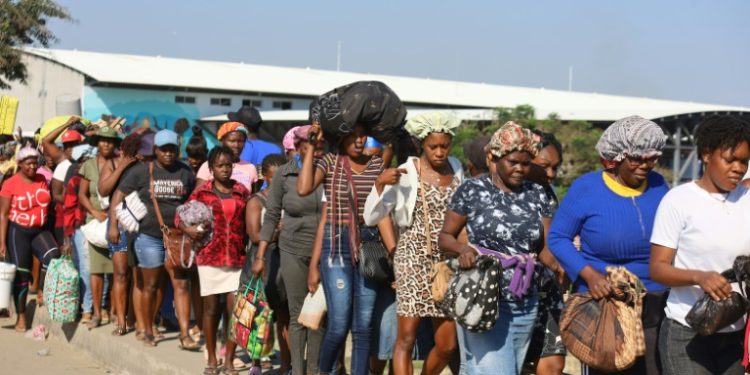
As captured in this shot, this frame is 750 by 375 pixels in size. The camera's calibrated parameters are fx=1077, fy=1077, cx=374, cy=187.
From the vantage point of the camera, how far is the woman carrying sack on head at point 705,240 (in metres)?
4.75

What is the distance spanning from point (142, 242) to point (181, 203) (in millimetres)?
533

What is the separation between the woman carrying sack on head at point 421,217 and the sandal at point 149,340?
3751mm

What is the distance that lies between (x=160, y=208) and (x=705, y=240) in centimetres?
566

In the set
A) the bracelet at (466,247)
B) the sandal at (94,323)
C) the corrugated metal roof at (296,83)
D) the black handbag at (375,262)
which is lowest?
the sandal at (94,323)

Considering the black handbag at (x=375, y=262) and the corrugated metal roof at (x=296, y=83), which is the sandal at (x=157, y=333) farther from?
the corrugated metal roof at (x=296, y=83)

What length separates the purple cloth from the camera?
5504 mm

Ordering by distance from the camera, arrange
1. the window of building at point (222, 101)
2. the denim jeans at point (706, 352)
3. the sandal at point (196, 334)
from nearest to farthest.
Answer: the denim jeans at point (706, 352) → the sandal at point (196, 334) → the window of building at point (222, 101)

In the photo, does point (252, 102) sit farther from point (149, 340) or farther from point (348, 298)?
point (348, 298)

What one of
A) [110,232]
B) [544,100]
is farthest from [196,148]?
[544,100]

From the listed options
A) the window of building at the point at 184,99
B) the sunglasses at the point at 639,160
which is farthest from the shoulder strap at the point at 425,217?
the window of building at the point at 184,99

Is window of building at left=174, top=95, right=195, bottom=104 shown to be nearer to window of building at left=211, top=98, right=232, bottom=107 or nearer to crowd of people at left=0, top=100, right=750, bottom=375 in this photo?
window of building at left=211, top=98, right=232, bottom=107

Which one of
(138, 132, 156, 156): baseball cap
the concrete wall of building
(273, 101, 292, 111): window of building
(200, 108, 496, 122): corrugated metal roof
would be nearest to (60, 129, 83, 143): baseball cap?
(138, 132, 156, 156): baseball cap

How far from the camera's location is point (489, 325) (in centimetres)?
543

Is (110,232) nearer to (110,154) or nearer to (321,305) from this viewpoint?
(110,154)
